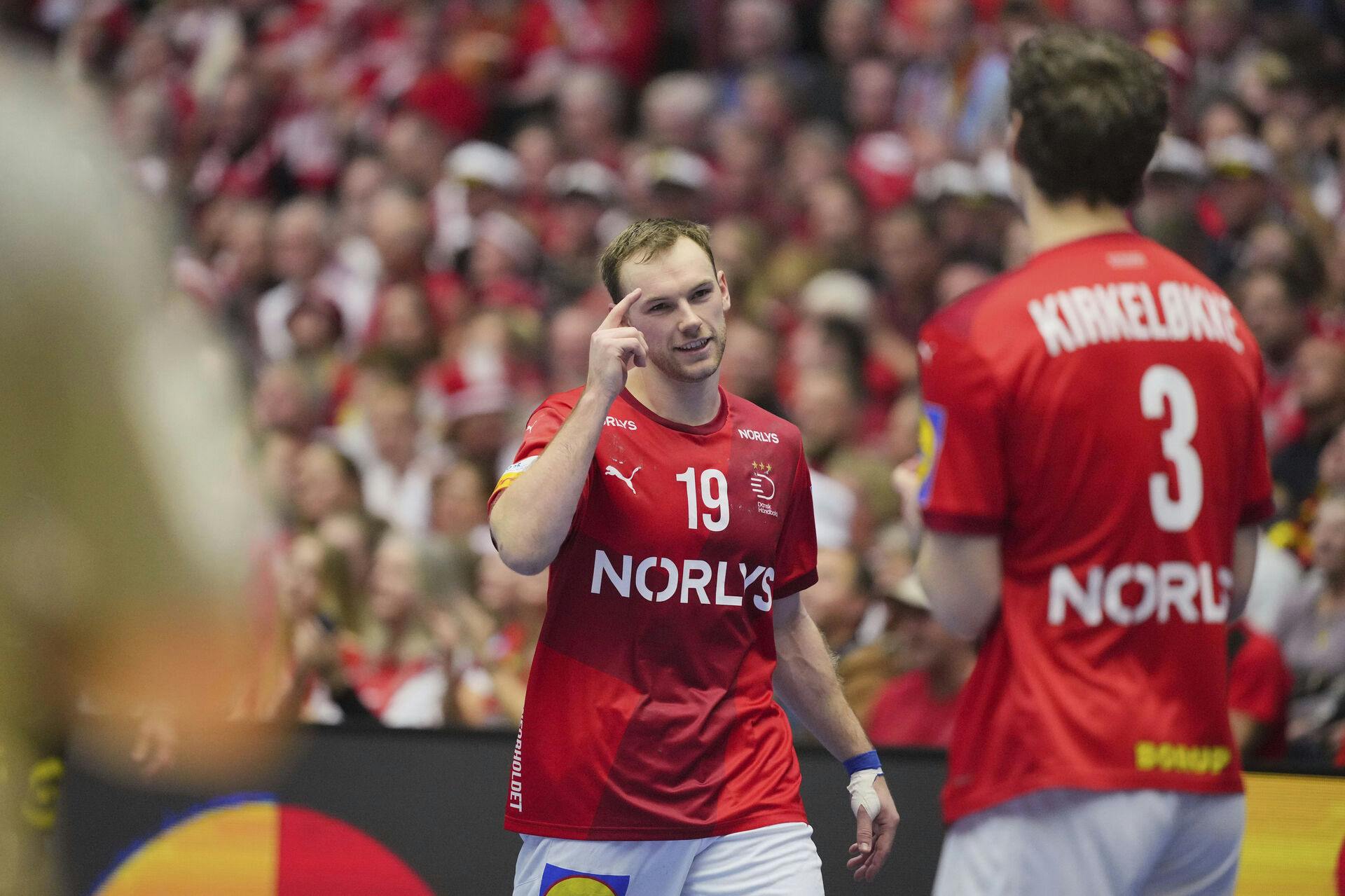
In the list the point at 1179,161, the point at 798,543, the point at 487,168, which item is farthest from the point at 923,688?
the point at 487,168

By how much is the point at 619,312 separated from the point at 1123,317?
1266 millimetres

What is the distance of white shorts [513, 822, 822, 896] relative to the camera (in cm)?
367

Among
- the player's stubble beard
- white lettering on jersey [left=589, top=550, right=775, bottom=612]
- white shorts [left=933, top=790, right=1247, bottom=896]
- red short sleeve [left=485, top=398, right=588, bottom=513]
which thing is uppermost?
the player's stubble beard

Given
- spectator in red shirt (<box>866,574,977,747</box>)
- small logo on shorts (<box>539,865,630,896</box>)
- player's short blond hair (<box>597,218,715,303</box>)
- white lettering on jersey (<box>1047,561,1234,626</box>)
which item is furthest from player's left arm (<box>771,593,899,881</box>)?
spectator in red shirt (<box>866,574,977,747</box>)

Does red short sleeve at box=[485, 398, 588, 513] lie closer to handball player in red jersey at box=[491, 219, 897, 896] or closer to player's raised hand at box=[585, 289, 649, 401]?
handball player in red jersey at box=[491, 219, 897, 896]

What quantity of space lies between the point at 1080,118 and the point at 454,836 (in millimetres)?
3154

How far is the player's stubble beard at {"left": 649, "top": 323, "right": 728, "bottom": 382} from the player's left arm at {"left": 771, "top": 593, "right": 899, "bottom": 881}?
649mm

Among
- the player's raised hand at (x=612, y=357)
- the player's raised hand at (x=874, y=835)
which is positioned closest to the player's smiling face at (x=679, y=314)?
the player's raised hand at (x=612, y=357)

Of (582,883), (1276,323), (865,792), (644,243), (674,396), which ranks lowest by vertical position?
(582,883)

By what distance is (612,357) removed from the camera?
11.5 feet

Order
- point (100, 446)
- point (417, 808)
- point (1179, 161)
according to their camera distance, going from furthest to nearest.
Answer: point (1179, 161)
point (417, 808)
point (100, 446)

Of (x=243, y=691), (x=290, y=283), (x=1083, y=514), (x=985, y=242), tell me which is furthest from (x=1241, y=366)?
(x=290, y=283)

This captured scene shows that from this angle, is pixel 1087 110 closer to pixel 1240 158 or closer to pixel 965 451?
pixel 965 451

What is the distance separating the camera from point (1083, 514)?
276 centimetres
